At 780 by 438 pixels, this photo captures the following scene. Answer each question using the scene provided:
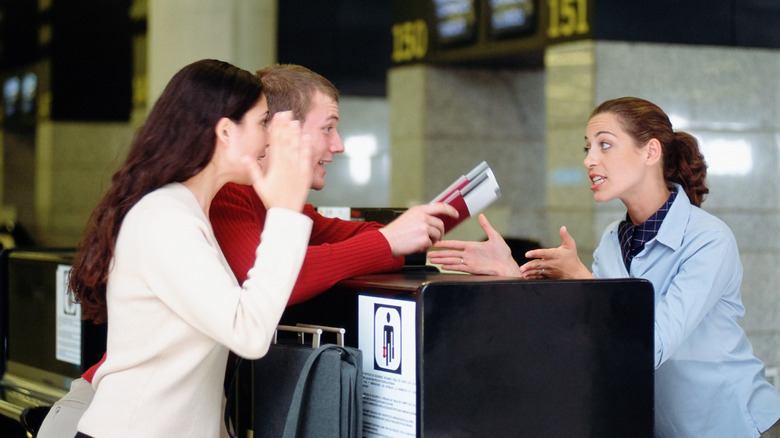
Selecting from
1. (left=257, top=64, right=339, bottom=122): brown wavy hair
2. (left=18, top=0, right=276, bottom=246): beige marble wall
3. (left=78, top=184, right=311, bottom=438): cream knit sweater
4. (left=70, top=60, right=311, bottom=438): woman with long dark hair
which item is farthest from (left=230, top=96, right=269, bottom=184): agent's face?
(left=18, top=0, right=276, bottom=246): beige marble wall

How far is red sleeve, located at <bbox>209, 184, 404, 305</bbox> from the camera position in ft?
6.10

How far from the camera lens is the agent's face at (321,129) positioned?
2160 mm

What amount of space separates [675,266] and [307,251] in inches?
32.9

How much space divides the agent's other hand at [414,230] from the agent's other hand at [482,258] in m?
0.10

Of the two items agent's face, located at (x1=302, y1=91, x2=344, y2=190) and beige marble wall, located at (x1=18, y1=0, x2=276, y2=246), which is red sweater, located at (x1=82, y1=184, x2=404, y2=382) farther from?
beige marble wall, located at (x1=18, y1=0, x2=276, y2=246)

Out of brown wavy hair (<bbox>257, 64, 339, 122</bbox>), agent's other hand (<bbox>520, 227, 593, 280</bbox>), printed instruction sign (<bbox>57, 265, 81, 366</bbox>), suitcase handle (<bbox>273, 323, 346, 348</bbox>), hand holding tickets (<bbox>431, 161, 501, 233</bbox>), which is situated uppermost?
brown wavy hair (<bbox>257, 64, 339, 122</bbox>)

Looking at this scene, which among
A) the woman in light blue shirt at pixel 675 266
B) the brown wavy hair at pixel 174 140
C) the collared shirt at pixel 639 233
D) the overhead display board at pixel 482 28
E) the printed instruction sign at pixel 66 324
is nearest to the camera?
the brown wavy hair at pixel 174 140

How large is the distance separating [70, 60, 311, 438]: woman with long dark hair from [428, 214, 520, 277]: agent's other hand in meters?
0.55

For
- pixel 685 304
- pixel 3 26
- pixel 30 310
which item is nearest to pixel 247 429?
pixel 685 304

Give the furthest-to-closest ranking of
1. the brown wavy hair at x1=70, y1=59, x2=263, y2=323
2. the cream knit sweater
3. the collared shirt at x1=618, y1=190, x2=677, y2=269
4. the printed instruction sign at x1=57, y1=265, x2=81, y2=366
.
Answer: the printed instruction sign at x1=57, y1=265, x2=81, y2=366 < the collared shirt at x1=618, y1=190, x2=677, y2=269 < the brown wavy hair at x1=70, y1=59, x2=263, y2=323 < the cream knit sweater

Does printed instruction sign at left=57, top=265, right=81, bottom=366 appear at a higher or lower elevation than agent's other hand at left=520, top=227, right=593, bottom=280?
lower

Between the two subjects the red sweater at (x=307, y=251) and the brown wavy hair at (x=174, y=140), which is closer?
the brown wavy hair at (x=174, y=140)

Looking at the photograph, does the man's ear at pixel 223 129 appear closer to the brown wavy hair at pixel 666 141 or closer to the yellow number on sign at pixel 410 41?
the brown wavy hair at pixel 666 141

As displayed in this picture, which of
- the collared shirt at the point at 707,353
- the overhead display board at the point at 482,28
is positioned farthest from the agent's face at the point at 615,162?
the overhead display board at the point at 482,28
